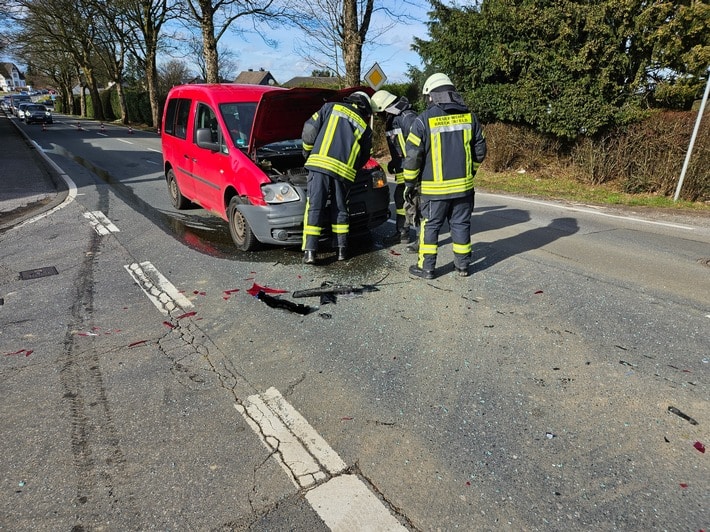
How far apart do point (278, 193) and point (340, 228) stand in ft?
2.58

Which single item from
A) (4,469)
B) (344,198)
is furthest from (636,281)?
(4,469)

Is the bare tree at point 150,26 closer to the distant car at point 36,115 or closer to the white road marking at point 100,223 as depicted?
the distant car at point 36,115

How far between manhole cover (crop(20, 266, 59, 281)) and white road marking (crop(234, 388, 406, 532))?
3.56 metres

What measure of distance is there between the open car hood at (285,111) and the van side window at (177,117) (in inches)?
55.5

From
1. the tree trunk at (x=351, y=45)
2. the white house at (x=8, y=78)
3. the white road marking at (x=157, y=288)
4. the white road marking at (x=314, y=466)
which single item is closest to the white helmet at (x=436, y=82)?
the white road marking at (x=157, y=288)

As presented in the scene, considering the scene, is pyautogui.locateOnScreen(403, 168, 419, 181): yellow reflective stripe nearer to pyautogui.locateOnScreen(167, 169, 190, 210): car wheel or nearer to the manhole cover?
the manhole cover

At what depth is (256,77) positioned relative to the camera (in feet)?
266

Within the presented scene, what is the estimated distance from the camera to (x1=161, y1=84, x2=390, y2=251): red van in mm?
5355

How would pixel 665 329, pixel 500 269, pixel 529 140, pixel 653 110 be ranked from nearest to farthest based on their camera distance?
pixel 665 329 → pixel 500 269 → pixel 653 110 → pixel 529 140

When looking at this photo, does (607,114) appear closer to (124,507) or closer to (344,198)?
(344,198)

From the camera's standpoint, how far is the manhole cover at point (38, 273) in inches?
201

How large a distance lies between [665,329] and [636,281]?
1.22 metres

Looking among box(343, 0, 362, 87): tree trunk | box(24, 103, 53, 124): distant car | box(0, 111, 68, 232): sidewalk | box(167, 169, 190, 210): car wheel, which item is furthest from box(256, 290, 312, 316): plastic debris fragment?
box(24, 103, 53, 124): distant car

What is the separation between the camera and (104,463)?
244cm
